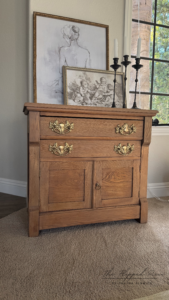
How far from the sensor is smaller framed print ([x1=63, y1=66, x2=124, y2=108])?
2.14 meters

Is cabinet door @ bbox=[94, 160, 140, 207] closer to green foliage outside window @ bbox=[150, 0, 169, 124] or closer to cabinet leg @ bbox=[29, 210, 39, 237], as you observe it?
cabinet leg @ bbox=[29, 210, 39, 237]

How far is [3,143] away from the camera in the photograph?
259cm

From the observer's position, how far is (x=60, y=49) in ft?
7.19

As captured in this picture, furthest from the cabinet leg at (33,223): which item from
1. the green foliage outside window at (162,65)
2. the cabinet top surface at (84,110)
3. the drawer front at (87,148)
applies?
the green foliage outside window at (162,65)

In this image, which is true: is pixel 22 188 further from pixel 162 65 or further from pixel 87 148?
pixel 162 65

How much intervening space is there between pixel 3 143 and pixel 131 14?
1.99 metres

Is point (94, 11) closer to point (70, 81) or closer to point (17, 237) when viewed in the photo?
point (70, 81)

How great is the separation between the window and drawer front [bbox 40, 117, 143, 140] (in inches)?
36.2

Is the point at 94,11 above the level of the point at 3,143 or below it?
above

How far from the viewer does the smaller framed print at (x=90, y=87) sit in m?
2.14

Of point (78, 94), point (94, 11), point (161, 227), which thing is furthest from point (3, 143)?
point (161, 227)

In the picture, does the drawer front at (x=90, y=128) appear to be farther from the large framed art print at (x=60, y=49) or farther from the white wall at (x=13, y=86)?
the white wall at (x=13, y=86)

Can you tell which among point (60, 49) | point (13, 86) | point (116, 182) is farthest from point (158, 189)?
point (13, 86)

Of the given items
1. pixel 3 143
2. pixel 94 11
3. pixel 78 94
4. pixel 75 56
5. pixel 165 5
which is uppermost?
pixel 165 5
